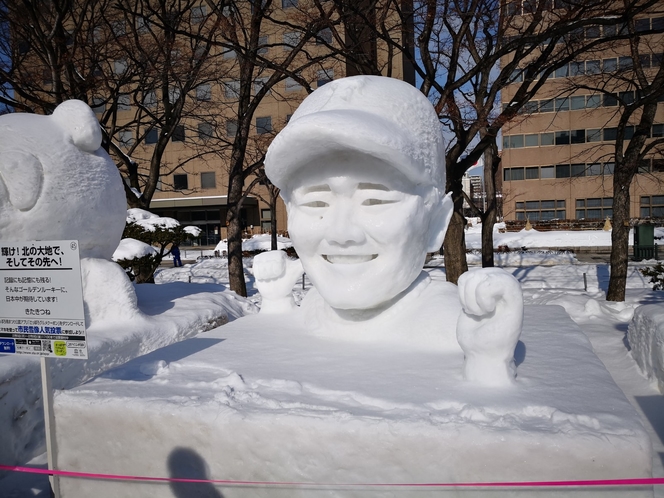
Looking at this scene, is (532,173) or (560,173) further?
(532,173)

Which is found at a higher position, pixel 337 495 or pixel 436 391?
pixel 436 391

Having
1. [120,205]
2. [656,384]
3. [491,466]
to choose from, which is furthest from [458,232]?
[491,466]

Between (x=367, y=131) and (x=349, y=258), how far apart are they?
Result: 0.92 m

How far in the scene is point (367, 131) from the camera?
116 inches

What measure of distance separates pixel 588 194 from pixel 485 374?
2970 cm

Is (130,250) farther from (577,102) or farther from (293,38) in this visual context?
(577,102)

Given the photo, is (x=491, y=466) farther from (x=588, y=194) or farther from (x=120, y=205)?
(x=588, y=194)

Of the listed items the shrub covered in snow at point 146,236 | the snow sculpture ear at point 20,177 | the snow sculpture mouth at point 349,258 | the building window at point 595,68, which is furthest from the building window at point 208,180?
the snow sculpture mouth at point 349,258

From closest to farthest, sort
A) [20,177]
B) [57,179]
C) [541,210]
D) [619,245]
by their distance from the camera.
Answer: [20,177], [57,179], [619,245], [541,210]

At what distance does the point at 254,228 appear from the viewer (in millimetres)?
29859

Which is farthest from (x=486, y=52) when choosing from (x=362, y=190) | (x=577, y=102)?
(x=577, y=102)

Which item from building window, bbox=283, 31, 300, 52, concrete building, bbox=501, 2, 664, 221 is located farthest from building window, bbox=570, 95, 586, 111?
building window, bbox=283, 31, 300, 52

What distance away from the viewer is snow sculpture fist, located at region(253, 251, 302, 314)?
15.8 feet

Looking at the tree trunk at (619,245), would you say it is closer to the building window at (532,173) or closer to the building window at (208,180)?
the building window at (532,173)
